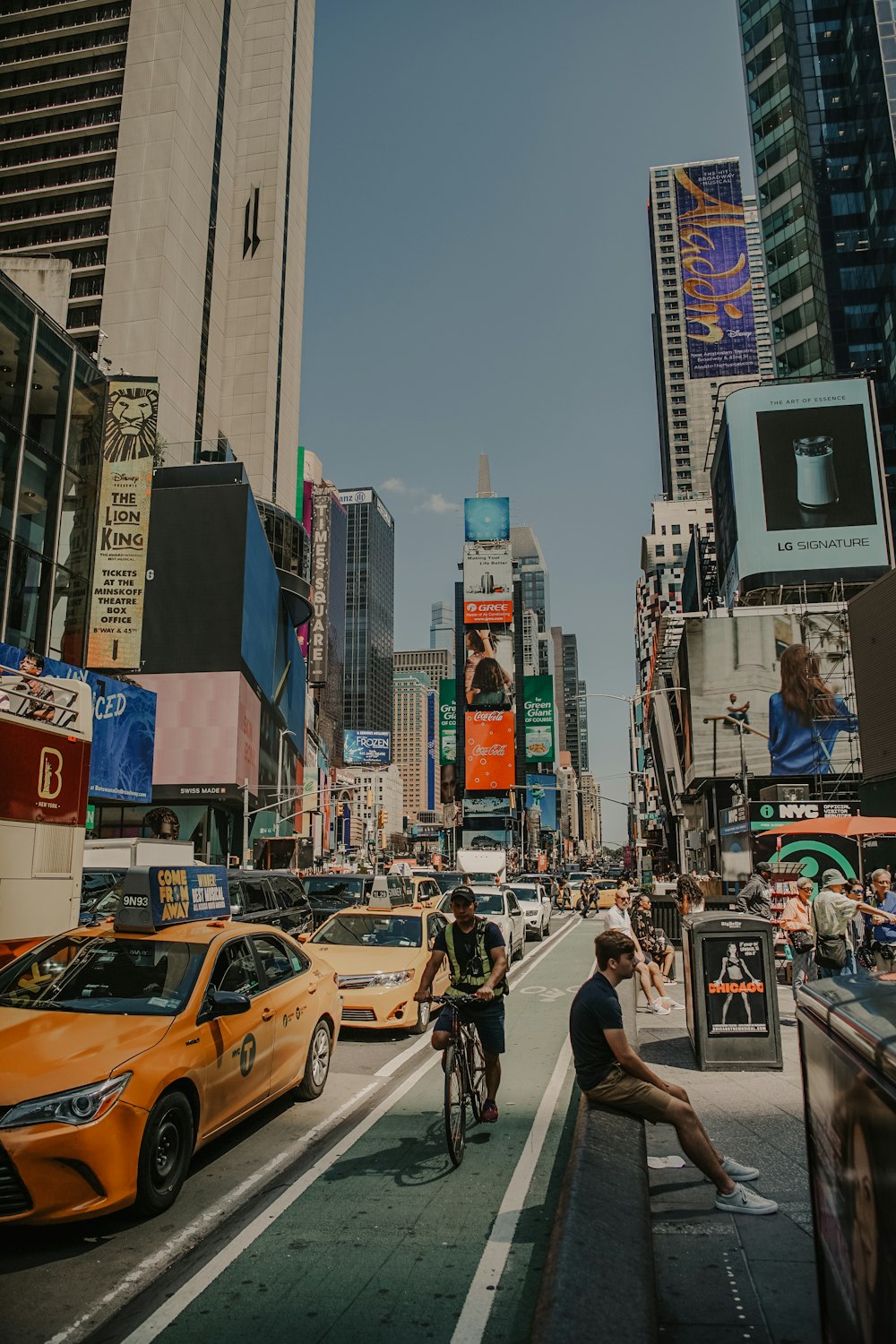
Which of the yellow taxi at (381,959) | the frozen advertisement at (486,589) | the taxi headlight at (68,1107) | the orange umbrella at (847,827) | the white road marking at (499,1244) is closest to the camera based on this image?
the white road marking at (499,1244)

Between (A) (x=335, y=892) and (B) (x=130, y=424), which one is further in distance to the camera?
(B) (x=130, y=424)

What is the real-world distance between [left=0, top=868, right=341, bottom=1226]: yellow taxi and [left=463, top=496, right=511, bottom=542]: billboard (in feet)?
424

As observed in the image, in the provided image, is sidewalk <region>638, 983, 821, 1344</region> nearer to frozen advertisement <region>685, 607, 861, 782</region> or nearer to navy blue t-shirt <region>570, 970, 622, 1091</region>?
navy blue t-shirt <region>570, 970, 622, 1091</region>

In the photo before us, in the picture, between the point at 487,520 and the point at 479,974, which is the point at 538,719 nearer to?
the point at 487,520

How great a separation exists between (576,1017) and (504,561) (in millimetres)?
130642

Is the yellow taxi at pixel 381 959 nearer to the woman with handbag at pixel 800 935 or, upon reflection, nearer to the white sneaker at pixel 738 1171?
the white sneaker at pixel 738 1171

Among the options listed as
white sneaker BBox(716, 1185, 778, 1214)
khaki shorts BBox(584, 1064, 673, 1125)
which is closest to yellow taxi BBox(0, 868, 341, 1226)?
khaki shorts BBox(584, 1064, 673, 1125)

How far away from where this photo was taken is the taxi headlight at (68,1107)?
4703mm

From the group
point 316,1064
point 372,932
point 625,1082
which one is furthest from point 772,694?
point 625,1082

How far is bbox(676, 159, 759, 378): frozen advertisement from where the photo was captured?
155 m

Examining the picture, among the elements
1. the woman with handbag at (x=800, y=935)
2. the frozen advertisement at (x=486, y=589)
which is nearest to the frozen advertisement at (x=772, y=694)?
the woman with handbag at (x=800, y=935)

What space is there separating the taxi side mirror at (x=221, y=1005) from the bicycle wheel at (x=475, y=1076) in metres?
1.80

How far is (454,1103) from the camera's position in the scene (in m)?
6.43

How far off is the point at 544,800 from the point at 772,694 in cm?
12500
